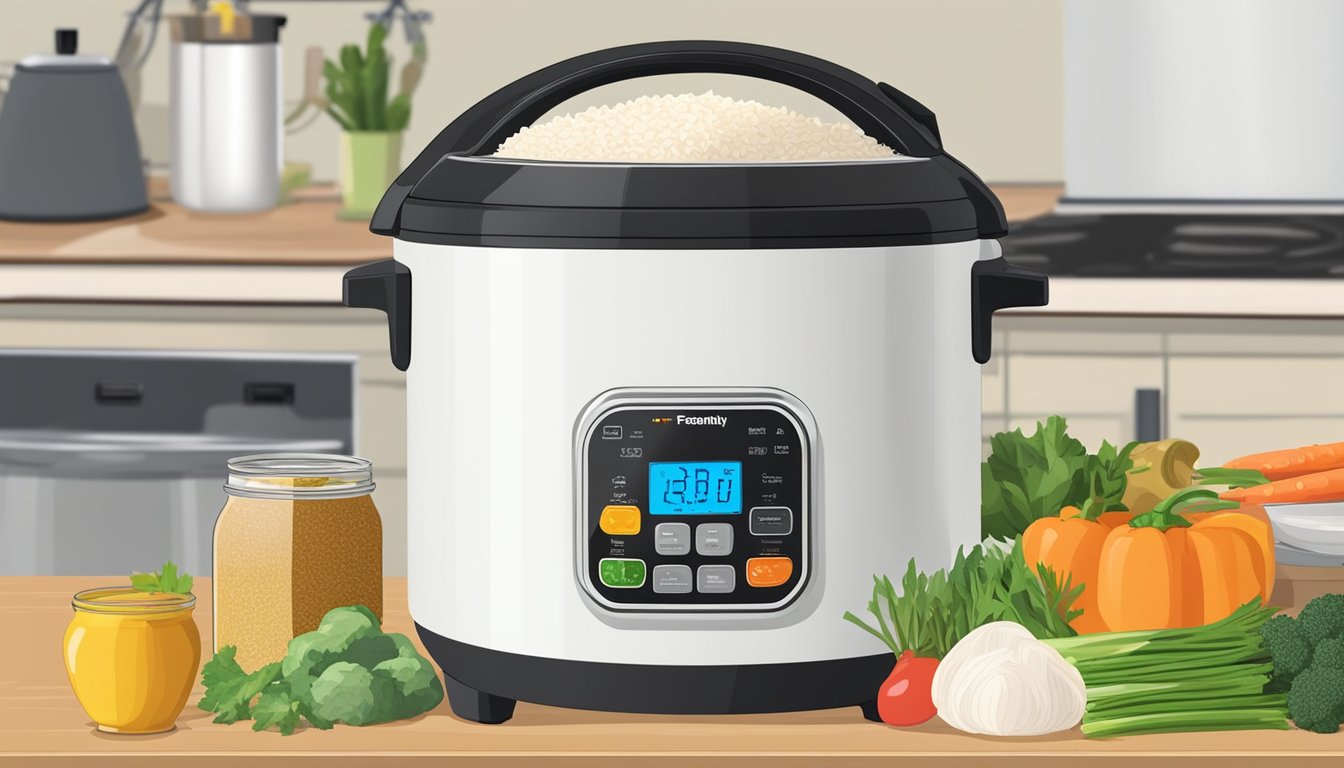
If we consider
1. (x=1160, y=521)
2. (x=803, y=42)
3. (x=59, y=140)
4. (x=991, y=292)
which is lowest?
(x=1160, y=521)

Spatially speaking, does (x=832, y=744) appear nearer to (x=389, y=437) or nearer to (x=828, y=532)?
(x=828, y=532)

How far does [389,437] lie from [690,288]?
1.69 meters

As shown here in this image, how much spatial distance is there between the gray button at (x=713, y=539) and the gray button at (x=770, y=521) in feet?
0.04

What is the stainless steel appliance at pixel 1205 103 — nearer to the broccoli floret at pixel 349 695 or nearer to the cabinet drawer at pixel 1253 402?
the cabinet drawer at pixel 1253 402

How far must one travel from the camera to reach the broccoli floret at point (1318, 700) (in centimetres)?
92

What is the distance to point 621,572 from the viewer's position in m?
0.93

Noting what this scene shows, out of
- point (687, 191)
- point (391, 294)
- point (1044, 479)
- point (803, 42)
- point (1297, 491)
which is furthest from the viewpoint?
point (803, 42)

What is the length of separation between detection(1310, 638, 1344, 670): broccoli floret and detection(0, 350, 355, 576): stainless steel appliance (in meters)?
1.78

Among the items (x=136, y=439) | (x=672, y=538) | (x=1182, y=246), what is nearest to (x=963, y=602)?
(x=672, y=538)

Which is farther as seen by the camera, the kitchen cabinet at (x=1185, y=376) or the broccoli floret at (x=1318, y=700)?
the kitchen cabinet at (x=1185, y=376)

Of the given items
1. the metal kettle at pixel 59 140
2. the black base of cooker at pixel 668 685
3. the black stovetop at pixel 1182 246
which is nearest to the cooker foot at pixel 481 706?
the black base of cooker at pixel 668 685

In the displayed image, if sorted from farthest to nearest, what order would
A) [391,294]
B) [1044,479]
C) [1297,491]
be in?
[1297,491] → [1044,479] → [391,294]

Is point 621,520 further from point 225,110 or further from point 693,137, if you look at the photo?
point 225,110

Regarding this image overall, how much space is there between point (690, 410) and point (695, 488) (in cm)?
4
